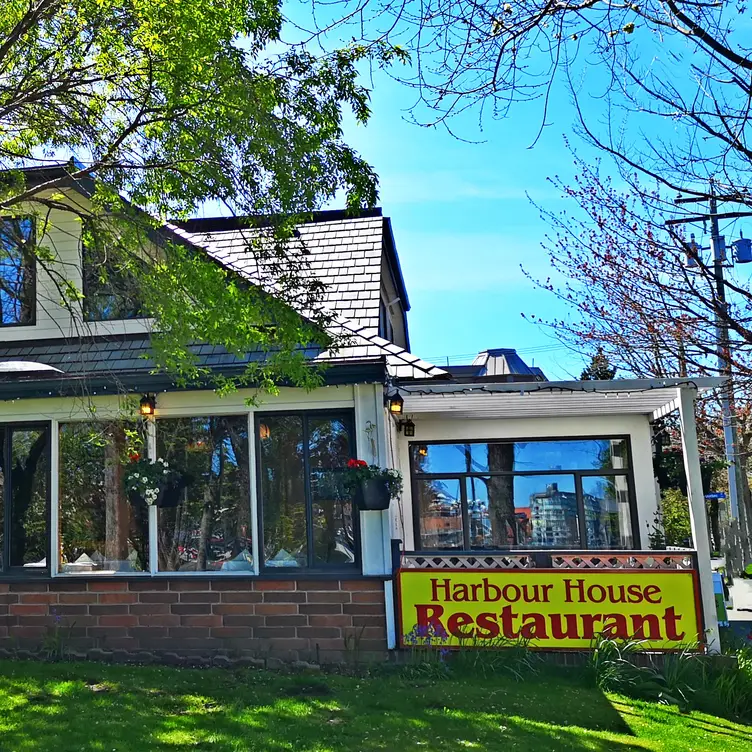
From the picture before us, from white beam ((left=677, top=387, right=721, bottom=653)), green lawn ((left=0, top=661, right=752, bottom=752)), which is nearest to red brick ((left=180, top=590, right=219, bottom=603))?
green lawn ((left=0, top=661, right=752, bottom=752))

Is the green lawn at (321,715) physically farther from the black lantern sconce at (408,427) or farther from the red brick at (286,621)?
the black lantern sconce at (408,427)

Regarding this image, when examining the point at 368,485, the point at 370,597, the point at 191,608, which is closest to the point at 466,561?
the point at 370,597

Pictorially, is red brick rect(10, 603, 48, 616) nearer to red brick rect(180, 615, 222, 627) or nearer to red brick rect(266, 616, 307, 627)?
red brick rect(180, 615, 222, 627)

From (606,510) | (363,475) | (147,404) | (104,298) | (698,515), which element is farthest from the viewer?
(606,510)

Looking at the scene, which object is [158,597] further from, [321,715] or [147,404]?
[321,715]

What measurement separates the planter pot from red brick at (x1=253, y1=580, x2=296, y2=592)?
47.1 inches

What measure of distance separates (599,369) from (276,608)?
498cm

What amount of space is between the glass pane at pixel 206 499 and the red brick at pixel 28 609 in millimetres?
1473

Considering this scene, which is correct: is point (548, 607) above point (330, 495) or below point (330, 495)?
below

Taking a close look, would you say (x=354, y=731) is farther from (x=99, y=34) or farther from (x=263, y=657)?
(x=99, y=34)

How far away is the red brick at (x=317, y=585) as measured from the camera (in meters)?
8.70

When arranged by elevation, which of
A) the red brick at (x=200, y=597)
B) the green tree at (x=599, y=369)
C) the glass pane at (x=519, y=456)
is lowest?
the red brick at (x=200, y=597)

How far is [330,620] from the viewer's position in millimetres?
8656

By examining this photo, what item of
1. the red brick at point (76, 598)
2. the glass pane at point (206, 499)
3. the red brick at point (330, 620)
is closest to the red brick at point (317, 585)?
the red brick at point (330, 620)
